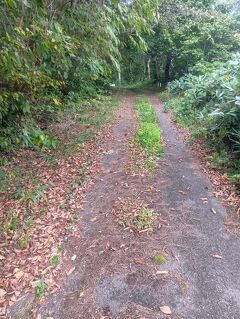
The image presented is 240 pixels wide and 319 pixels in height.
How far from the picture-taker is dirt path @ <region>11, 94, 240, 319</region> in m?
2.65

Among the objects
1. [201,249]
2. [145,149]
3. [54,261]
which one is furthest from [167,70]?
[54,261]

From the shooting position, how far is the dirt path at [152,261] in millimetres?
2646

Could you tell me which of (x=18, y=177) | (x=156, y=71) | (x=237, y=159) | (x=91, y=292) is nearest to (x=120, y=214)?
(x=91, y=292)

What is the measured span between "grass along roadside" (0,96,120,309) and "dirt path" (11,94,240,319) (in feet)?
0.78

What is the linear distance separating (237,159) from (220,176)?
86 centimetres

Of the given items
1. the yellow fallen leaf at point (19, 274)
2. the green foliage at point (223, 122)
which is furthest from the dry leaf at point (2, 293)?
the green foliage at point (223, 122)

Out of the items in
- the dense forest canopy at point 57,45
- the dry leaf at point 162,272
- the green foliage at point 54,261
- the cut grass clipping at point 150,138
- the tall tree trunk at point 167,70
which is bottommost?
the tall tree trunk at point 167,70

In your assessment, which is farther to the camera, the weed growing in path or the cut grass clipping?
the cut grass clipping

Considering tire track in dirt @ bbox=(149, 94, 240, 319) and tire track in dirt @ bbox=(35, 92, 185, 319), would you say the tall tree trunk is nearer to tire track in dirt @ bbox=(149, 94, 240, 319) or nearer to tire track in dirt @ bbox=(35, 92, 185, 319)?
tire track in dirt @ bbox=(149, 94, 240, 319)

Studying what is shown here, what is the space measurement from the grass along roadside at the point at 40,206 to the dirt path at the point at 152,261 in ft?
0.78

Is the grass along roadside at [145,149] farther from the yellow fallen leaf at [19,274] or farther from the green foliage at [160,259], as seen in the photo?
the yellow fallen leaf at [19,274]

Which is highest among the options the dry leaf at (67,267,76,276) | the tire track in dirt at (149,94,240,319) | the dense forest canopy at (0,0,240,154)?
the dense forest canopy at (0,0,240,154)

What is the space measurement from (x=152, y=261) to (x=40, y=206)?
2.09 m

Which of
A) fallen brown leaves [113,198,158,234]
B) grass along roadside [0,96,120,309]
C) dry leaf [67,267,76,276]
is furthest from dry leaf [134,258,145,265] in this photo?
grass along roadside [0,96,120,309]
